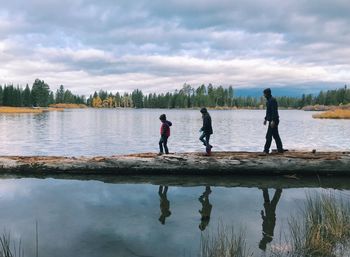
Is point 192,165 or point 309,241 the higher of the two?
point 192,165

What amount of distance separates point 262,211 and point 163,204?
284cm

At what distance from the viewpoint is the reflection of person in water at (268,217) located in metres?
8.09

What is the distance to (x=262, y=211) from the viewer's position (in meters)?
10.4

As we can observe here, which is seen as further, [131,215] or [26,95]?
[26,95]

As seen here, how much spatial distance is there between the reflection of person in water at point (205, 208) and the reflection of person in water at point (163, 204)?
943mm

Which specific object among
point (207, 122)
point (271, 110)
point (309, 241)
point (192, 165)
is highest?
point (271, 110)

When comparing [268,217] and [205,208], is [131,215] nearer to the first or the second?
[205,208]

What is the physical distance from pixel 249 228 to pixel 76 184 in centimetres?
742

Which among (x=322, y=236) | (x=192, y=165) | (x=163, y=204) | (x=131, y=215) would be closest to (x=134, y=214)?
(x=131, y=215)

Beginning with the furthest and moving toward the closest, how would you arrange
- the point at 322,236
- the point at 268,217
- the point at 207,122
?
the point at 207,122, the point at 268,217, the point at 322,236

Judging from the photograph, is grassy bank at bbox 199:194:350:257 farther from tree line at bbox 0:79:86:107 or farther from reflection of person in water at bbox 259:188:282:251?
tree line at bbox 0:79:86:107

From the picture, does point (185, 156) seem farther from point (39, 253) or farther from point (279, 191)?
point (39, 253)

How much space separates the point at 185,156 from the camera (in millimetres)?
15641

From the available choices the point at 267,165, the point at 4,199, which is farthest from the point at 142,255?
the point at 267,165
